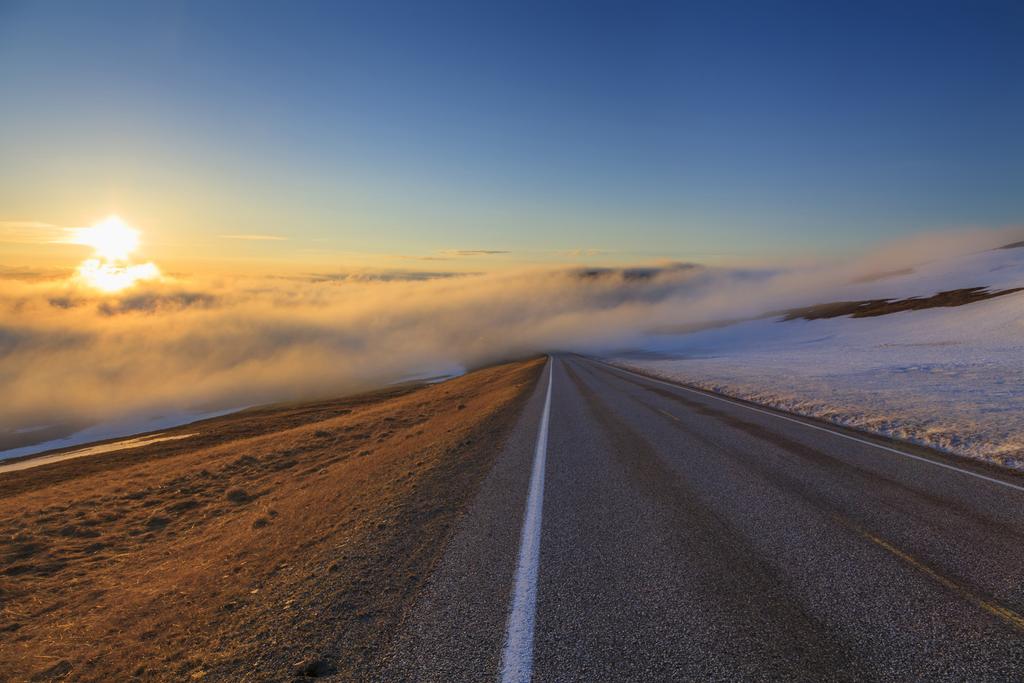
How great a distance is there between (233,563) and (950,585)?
31.6 ft

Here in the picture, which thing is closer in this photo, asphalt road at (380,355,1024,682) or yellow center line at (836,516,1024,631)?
asphalt road at (380,355,1024,682)

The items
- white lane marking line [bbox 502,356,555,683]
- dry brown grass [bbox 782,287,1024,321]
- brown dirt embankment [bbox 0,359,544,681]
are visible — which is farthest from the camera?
dry brown grass [bbox 782,287,1024,321]

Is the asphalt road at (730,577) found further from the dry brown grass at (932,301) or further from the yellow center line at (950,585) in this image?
the dry brown grass at (932,301)

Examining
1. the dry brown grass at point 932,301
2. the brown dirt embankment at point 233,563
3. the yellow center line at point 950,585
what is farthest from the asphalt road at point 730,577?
the dry brown grass at point 932,301

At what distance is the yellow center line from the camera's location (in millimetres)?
4234

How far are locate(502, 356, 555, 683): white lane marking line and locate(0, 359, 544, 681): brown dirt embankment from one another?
1111 millimetres

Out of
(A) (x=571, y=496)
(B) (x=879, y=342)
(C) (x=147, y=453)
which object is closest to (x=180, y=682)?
(A) (x=571, y=496)

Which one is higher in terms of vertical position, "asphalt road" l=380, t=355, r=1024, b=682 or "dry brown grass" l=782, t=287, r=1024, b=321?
"dry brown grass" l=782, t=287, r=1024, b=321

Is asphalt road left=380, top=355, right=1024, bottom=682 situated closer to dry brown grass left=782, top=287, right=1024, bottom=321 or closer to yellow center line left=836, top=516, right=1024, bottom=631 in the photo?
yellow center line left=836, top=516, right=1024, bottom=631

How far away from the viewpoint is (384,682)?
3641mm

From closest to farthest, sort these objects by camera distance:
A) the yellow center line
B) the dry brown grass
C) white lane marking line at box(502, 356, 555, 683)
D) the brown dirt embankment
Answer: white lane marking line at box(502, 356, 555, 683)
the yellow center line
the brown dirt embankment
the dry brown grass

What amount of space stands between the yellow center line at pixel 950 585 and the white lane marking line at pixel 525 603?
4.16 m

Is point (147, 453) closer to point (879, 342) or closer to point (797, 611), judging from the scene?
point (797, 611)

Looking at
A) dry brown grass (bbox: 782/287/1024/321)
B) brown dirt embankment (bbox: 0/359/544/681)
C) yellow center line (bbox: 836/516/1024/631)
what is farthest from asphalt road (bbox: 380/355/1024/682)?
dry brown grass (bbox: 782/287/1024/321)
